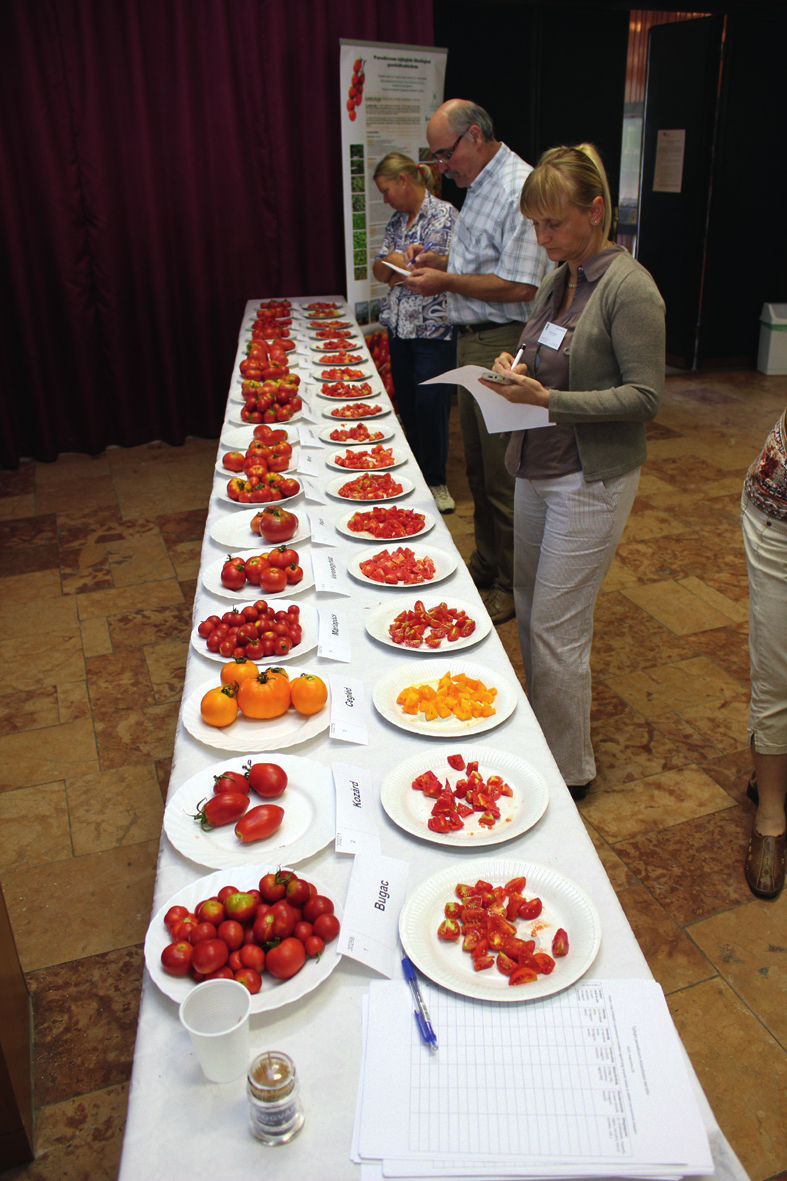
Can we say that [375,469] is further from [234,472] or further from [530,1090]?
[530,1090]

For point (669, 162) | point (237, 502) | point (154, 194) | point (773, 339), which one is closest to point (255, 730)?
point (237, 502)

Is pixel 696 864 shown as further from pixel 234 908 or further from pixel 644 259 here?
pixel 644 259

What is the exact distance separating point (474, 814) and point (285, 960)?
402 mm

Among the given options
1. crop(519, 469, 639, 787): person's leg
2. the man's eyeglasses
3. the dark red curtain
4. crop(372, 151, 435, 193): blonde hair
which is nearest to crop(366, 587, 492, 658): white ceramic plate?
crop(519, 469, 639, 787): person's leg

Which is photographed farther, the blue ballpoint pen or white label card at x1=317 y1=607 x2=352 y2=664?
white label card at x1=317 y1=607 x2=352 y2=664

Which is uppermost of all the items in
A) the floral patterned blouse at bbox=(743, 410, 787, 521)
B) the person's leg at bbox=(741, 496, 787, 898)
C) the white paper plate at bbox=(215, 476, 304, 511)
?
the floral patterned blouse at bbox=(743, 410, 787, 521)

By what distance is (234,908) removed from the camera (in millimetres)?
1099

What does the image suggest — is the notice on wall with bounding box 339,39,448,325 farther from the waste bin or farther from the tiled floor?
the waste bin

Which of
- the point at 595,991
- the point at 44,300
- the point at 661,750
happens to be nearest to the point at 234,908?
the point at 595,991

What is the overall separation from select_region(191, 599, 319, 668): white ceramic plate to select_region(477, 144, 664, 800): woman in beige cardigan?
63 centimetres

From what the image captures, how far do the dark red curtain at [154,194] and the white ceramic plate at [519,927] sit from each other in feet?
15.8

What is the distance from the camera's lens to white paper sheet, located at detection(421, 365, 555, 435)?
200 centimetres

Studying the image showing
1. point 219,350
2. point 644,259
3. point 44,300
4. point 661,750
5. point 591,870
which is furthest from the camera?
point 644,259

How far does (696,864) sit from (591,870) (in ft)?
3.82
